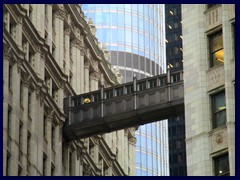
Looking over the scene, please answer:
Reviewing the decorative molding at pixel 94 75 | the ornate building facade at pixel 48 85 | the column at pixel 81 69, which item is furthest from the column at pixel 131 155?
the column at pixel 81 69

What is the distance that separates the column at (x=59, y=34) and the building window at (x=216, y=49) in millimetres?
30038

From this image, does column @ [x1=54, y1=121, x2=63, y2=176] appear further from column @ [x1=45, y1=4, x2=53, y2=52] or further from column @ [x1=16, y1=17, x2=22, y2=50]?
column @ [x1=16, y1=17, x2=22, y2=50]

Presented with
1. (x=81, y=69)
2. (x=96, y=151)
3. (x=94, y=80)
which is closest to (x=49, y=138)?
(x=81, y=69)

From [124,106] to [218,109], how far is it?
95.6ft

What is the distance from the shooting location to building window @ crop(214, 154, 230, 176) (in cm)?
5782

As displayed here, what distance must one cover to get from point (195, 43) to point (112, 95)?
93.6 feet

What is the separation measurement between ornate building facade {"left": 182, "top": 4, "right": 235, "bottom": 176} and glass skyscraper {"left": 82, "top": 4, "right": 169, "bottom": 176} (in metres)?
109

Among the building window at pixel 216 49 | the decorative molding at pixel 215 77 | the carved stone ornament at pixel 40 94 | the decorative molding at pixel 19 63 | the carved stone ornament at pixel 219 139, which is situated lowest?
→ the carved stone ornament at pixel 219 139

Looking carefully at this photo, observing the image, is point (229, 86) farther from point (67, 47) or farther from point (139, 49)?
point (139, 49)

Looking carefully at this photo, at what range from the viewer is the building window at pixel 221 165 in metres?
57.8

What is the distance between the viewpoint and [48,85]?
8806 centimetres

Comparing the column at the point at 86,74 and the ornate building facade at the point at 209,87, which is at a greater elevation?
the column at the point at 86,74

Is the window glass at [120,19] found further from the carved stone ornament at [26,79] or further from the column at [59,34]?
the carved stone ornament at [26,79]

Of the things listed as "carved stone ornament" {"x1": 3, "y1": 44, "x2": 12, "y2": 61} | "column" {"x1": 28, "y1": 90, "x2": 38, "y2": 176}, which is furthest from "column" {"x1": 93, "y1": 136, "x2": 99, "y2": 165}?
"carved stone ornament" {"x1": 3, "y1": 44, "x2": 12, "y2": 61}
